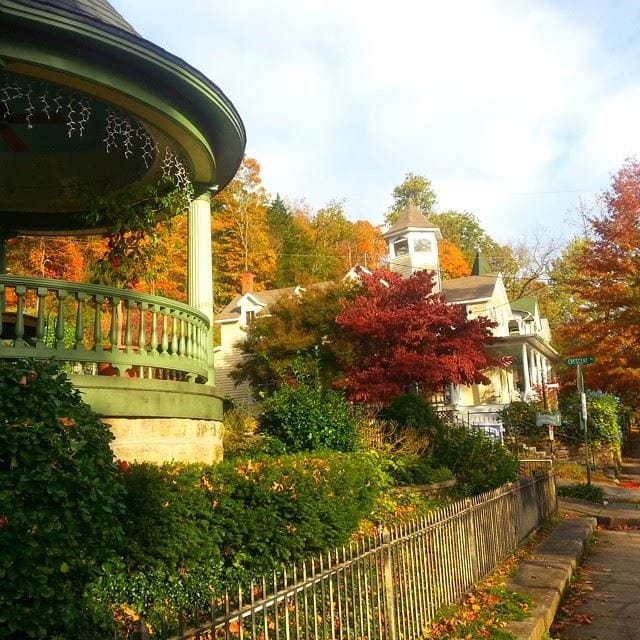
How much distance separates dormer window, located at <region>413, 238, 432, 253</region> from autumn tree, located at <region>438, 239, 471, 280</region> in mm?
21203

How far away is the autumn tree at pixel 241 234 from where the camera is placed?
1797 inches

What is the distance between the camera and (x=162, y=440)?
6.81 metres

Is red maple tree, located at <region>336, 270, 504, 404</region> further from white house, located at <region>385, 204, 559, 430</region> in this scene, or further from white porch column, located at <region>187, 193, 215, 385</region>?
white porch column, located at <region>187, 193, 215, 385</region>

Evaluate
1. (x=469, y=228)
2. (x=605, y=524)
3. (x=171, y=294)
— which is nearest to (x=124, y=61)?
(x=605, y=524)

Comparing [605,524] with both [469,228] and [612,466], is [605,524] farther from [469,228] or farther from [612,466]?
[469,228]

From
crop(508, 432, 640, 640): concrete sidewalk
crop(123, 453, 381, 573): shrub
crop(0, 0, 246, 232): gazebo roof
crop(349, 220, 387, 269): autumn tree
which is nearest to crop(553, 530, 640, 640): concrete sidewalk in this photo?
crop(508, 432, 640, 640): concrete sidewalk

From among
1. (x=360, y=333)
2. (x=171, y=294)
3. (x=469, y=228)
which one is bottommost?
(x=360, y=333)

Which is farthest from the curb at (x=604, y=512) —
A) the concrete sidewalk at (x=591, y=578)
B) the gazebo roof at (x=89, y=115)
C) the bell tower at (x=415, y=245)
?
the bell tower at (x=415, y=245)

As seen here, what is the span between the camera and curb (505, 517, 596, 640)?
19.1 ft

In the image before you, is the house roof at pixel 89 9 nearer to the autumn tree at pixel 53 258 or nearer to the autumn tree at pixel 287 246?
the autumn tree at pixel 53 258

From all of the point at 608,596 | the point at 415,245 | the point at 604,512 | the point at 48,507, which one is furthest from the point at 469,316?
the point at 48,507

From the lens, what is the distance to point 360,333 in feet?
63.9

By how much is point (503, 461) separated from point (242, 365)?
1200 cm

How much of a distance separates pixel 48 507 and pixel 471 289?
1285 inches
